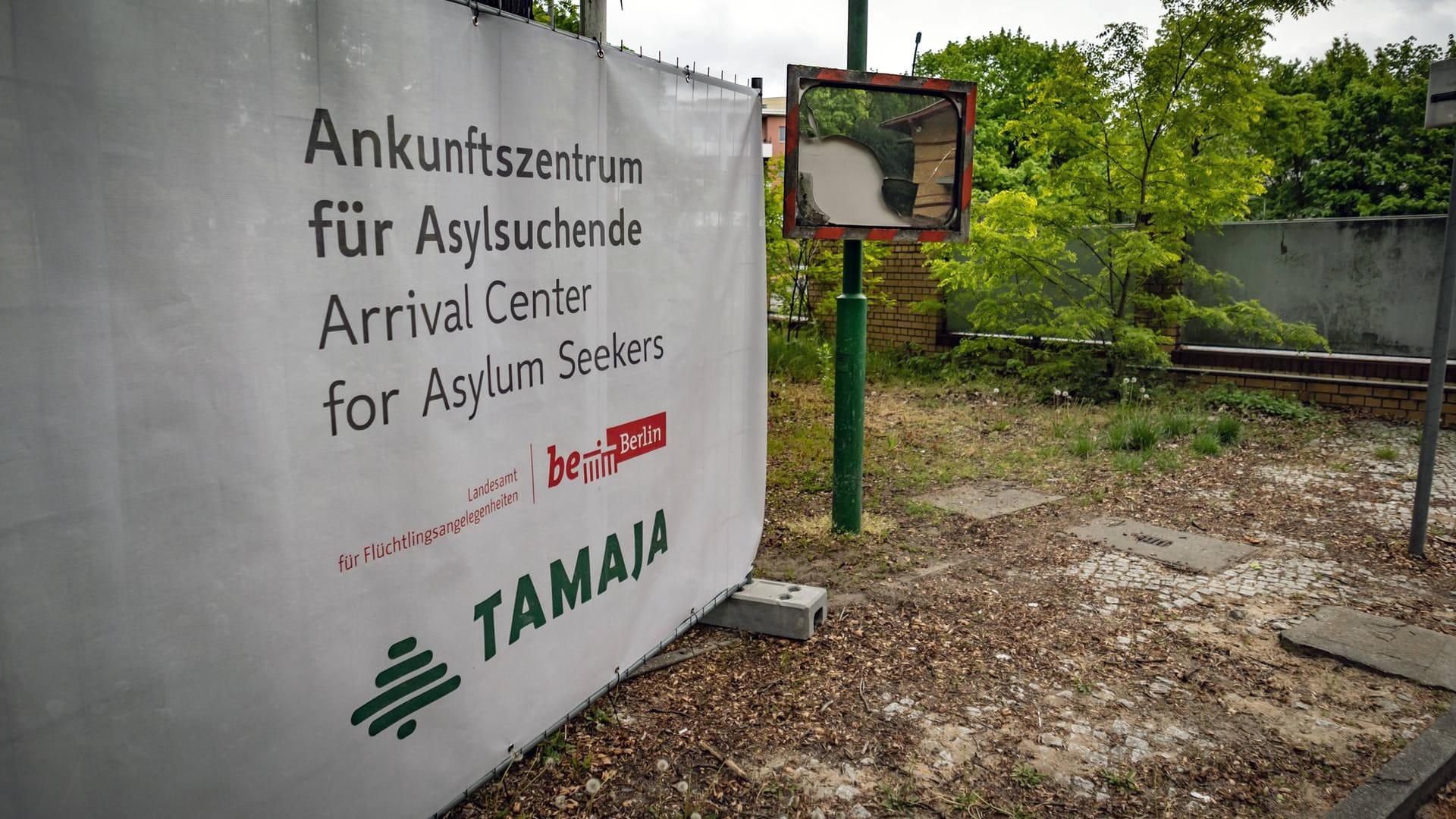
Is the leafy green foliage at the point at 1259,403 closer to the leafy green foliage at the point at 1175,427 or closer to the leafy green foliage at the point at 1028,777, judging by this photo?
the leafy green foliage at the point at 1175,427

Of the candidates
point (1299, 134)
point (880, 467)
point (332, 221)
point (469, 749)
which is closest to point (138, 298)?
point (332, 221)

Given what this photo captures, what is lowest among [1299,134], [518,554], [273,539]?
[518,554]

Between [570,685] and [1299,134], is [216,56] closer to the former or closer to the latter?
[570,685]

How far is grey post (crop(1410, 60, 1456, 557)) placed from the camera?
5305 mm

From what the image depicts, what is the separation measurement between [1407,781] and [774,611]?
7.76 feet

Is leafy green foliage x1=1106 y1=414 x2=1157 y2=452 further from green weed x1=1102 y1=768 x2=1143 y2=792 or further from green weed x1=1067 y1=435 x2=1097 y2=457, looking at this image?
green weed x1=1102 y1=768 x2=1143 y2=792

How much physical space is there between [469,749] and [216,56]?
197 centimetres

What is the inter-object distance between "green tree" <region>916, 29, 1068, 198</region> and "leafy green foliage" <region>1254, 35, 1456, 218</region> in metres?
5.35

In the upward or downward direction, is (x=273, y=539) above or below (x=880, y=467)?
above

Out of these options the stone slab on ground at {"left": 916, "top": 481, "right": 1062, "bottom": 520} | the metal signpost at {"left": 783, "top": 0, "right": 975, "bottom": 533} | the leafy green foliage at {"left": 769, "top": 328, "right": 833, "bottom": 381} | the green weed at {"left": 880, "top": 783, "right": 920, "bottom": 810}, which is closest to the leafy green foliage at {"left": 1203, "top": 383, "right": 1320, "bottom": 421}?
the stone slab on ground at {"left": 916, "top": 481, "right": 1062, "bottom": 520}

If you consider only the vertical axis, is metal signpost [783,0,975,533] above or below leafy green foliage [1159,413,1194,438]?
above

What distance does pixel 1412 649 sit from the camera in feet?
14.1

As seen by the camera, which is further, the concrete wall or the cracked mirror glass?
the concrete wall

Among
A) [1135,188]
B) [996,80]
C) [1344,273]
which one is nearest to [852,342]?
[1135,188]
